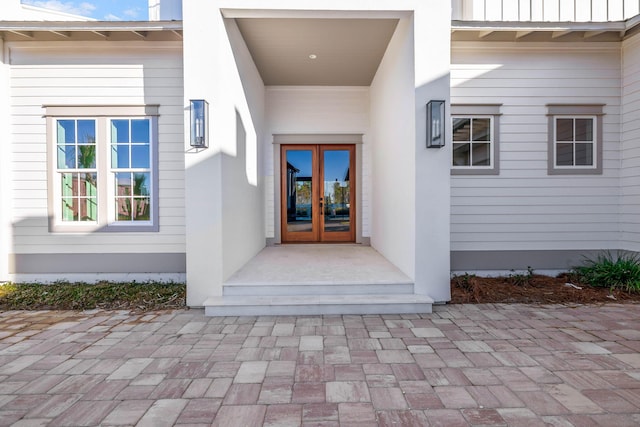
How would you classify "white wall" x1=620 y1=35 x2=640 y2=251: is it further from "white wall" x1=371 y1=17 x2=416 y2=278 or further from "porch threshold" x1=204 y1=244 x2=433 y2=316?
"porch threshold" x1=204 y1=244 x2=433 y2=316

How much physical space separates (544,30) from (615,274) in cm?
366

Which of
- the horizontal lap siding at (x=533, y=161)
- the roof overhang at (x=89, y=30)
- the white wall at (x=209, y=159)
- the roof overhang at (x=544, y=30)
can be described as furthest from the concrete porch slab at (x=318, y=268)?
the roof overhang at (x=544, y=30)

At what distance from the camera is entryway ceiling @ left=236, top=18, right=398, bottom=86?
405 centimetres

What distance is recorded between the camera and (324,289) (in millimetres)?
3711

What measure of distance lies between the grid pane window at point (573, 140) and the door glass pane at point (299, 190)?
4468 millimetres

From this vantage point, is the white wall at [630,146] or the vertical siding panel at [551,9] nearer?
the white wall at [630,146]

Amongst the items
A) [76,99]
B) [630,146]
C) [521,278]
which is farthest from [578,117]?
[76,99]

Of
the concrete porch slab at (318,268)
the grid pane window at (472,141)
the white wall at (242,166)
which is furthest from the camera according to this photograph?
the grid pane window at (472,141)

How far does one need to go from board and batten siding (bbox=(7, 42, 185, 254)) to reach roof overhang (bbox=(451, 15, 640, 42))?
4.39 meters

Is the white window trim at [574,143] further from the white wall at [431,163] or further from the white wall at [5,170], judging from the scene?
the white wall at [5,170]

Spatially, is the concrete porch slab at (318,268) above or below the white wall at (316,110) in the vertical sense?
below

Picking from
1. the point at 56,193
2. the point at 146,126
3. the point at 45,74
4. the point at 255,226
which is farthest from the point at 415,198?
the point at 45,74

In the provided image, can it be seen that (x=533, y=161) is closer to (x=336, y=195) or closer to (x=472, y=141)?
(x=472, y=141)

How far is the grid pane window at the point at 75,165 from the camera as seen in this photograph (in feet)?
15.8
